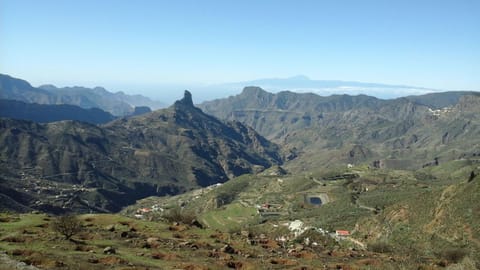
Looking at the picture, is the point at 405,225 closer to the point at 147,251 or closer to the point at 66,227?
the point at 147,251

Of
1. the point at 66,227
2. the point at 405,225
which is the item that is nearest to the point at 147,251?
the point at 66,227

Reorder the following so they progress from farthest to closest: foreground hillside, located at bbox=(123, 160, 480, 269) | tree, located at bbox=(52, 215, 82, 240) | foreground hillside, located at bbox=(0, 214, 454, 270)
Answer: foreground hillside, located at bbox=(123, 160, 480, 269), tree, located at bbox=(52, 215, 82, 240), foreground hillside, located at bbox=(0, 214, 454, 270)

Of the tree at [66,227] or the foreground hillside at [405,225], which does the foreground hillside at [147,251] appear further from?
the foreground hillside at [405,225]

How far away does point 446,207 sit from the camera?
92875mm

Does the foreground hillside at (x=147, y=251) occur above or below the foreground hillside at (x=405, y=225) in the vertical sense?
above

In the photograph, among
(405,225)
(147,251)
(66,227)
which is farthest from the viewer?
(405,225)

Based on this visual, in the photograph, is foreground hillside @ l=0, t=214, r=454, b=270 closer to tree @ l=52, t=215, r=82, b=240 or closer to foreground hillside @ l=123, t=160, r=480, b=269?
tree @ l=52, t=215, r=82, b=240

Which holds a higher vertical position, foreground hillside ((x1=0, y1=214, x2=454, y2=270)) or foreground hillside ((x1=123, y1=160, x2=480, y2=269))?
foreground hillside ((x1=0, y1=214, x2=454, y2=270))

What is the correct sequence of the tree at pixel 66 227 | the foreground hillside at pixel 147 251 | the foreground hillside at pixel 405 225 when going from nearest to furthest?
1. the foreground hillside at pixel 147 251
2. the tree at pixel 66 227
3. the foreground hillside at pixel 405 225

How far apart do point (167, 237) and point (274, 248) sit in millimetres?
11623

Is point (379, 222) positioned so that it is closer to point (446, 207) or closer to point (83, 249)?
point (446, 207)

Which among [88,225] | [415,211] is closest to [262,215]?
[415,211]

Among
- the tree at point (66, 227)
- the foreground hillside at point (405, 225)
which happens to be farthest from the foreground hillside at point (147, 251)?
the foreground hillside at point (405, 225)

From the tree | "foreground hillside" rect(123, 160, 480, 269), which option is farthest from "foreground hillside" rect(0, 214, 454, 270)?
"foreground hillside" rect(123, 160, 480, 269)
